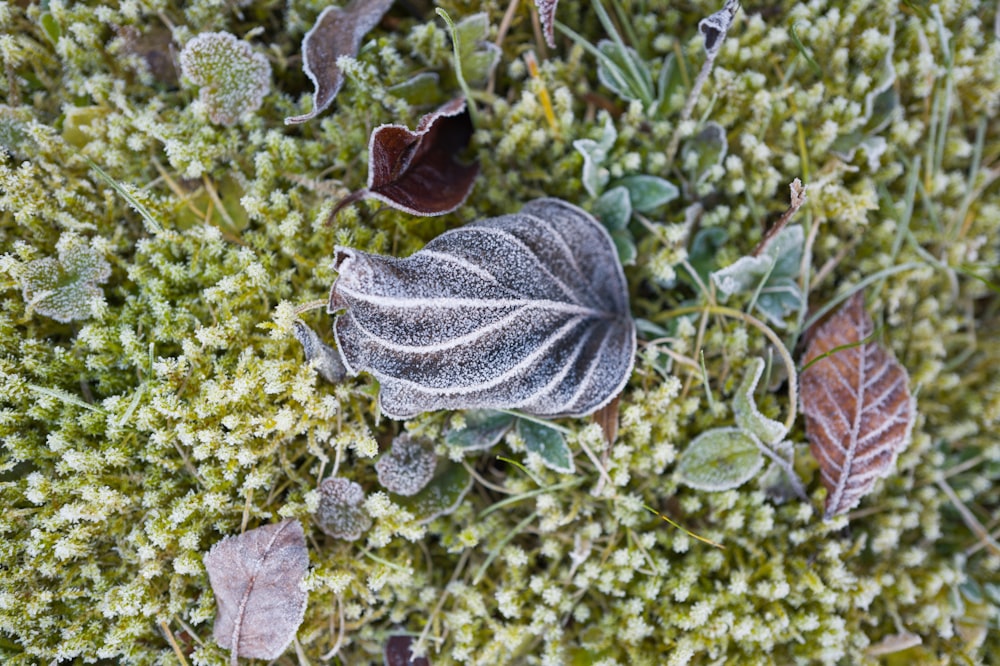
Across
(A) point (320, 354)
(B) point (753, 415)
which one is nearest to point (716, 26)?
(B) point (753, 415)

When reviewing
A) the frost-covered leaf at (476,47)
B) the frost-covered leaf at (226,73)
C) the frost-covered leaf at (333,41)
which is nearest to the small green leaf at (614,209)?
the frost-covered leaf at (476,47)

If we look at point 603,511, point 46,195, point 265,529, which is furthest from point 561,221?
point 46,195

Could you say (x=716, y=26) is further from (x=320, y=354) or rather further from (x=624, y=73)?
(x=320, y=354)

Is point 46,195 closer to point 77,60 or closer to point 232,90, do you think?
point 77,60

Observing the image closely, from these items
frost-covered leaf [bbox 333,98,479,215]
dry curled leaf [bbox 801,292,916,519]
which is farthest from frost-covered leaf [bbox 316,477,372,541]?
dry curled leaf [bbox 801,292,916,519]

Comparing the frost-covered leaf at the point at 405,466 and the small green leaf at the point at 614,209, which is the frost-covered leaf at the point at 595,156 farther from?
the frost-covered leaf at the point at 405,466
